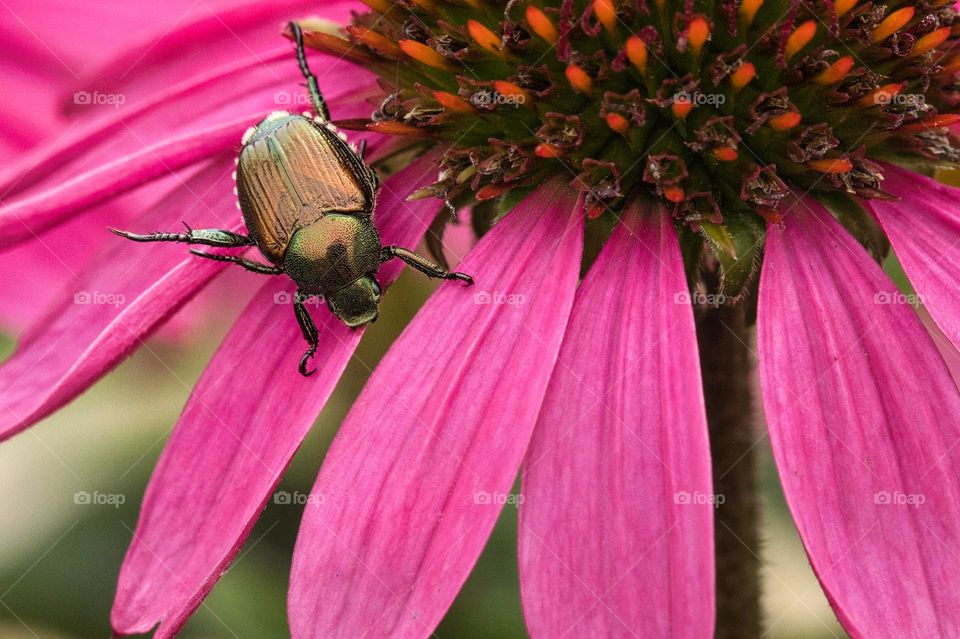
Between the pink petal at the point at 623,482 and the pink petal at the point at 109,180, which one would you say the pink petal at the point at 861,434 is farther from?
the pink petal at the point at 109,180

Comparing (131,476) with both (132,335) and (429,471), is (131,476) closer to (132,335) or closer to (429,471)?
(132,335)

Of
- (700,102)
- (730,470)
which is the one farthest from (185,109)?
(730,470)

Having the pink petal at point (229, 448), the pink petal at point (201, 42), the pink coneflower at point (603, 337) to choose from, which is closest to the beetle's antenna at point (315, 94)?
the pink coneflower at point (603, 337)

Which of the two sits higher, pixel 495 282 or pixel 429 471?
pixel 495 282

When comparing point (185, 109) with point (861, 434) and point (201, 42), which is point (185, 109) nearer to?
point (201, 42)

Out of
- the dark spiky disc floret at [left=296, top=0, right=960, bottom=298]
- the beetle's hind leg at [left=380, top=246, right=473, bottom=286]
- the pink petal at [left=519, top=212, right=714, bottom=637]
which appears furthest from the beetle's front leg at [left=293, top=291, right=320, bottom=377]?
the pink petal at [left=519, top=212, right=714, bottom=637]

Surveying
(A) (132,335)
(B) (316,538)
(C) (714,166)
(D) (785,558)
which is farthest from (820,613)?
(A) (132,335)
